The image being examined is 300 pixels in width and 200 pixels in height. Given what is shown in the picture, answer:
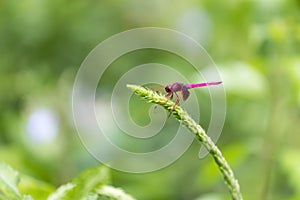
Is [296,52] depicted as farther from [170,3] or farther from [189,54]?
[170,3]

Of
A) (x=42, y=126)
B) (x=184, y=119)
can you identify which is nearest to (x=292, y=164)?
(x=42, y=126)

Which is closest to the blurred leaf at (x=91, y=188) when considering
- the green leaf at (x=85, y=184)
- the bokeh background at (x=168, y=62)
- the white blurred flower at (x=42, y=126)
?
the green leaf at (x=85, y=184)

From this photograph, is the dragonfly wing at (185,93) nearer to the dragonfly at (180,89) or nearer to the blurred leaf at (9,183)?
the dragonfly at (180,89)

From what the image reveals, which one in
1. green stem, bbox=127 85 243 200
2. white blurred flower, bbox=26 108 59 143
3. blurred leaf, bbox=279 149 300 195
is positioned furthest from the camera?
white blurred flower, bbox=26 108 59 143

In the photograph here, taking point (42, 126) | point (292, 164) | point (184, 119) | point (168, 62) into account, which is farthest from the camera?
point (168, 62)

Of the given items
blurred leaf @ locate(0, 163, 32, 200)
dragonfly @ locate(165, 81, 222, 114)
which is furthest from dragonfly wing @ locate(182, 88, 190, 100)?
blurred leaf @ locate(0, 163, 32, 200)

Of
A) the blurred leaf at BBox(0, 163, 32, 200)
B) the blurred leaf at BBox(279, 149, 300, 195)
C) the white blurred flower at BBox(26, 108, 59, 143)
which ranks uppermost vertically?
the white blurred flower at BBox(26, 108, 59, 143)

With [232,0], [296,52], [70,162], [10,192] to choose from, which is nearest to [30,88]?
[70,162]

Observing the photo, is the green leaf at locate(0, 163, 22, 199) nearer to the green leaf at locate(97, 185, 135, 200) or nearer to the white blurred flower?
the green leaf at locate(97, 185, 135, 200)

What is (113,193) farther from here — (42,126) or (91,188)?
(42,126)
